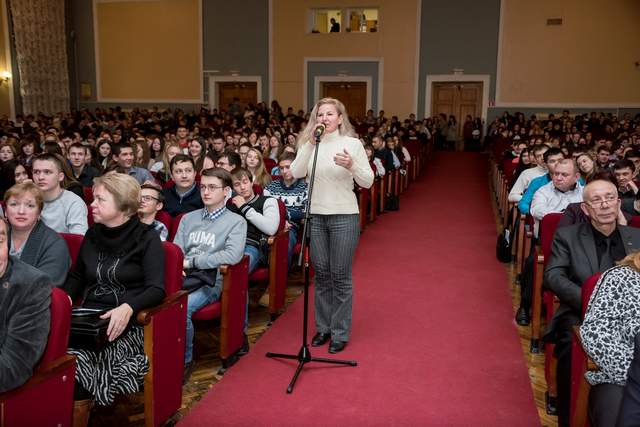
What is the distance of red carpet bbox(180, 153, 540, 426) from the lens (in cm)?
290

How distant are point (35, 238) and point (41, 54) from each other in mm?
15956

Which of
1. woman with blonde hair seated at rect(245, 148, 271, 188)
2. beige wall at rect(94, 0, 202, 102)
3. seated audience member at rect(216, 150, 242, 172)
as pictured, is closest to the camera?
seated audience member at rect(216, 150, 242, 172)

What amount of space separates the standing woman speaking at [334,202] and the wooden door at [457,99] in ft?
45.9

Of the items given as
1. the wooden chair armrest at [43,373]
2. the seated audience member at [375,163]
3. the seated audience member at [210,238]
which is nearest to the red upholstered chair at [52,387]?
the wooden chair armrest at [43,373]

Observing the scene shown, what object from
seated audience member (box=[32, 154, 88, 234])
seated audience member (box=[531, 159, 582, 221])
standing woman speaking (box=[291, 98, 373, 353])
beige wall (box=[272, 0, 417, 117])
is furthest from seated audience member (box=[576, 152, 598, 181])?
beige wall (box=[272, 0, 417, 117])

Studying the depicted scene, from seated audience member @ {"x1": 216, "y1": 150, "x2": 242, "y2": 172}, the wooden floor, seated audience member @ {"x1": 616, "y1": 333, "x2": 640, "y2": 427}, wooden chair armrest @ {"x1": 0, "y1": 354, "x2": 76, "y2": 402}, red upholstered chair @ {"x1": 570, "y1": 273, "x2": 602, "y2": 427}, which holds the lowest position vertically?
the wooden floor

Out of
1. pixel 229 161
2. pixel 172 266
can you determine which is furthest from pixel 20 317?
pixel 229 161

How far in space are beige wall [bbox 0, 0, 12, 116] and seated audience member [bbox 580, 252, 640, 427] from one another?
16623 millimetres

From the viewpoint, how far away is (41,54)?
656 inches

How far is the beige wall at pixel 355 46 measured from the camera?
53.2 ft

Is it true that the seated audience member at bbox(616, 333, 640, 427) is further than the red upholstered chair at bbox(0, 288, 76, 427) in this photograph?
No

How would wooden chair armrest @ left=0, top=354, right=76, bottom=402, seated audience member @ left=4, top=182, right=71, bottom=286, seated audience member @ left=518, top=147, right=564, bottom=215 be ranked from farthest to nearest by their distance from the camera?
seated audience member @ left=518, top=147, right=564, bottom=215, seated audience member @ left=4, top=182, right=71, bottom=286, wooden chair armrest @ left=0, top=354, right=76, bottom=402

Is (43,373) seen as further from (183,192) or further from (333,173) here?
(183,192)

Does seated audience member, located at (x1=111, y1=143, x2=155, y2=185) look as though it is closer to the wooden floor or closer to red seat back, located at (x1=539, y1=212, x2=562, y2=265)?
the wooden floor
